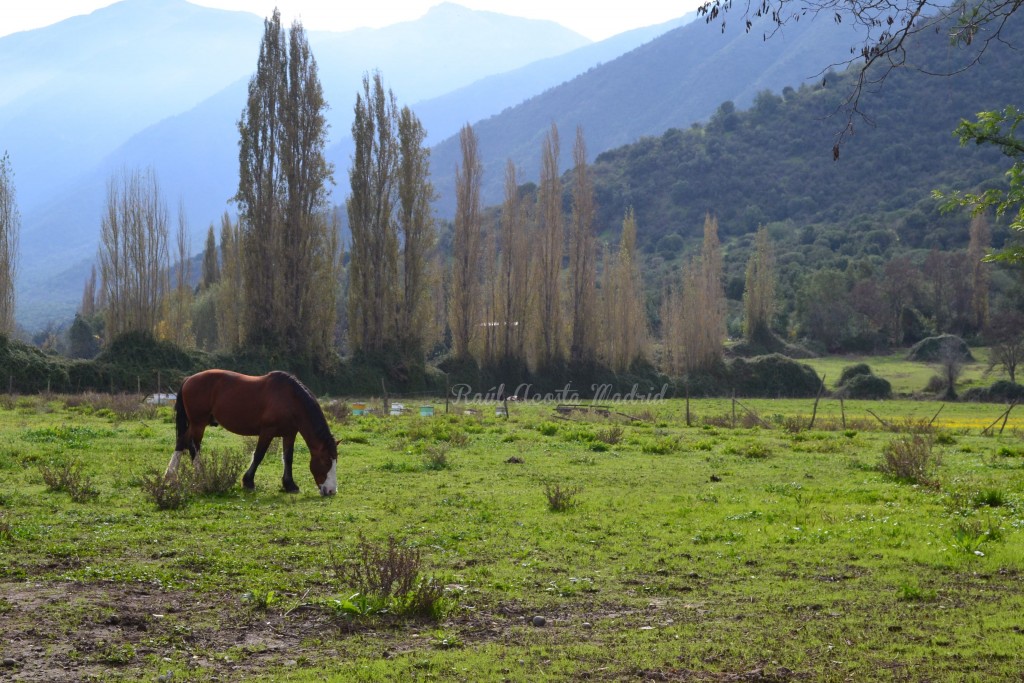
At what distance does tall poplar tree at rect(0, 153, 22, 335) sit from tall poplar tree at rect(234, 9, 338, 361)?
9.90m

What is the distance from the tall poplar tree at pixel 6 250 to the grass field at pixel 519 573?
25.8 m

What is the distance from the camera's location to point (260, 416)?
45.7 feet

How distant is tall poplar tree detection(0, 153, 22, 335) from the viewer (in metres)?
40.2

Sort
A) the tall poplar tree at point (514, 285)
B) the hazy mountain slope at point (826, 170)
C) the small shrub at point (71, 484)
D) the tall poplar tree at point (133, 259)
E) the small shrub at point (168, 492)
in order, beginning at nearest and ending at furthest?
the small shrub at point (168, 492), the small shrub at point (71, 484), the tall poplar tree at point (133, 259), the tall poplar tree at point (514, 285), the hazy mountain slope at point (826, 170)

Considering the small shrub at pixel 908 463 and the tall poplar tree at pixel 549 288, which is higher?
the tall poplar tree at pixel 549 288

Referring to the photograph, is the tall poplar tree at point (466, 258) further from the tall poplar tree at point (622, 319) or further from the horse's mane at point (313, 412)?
the horse's mane at point (313, 412)

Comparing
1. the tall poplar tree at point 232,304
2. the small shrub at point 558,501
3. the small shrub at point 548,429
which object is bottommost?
the small shrub at point 558,501

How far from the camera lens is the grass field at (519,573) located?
6539 millimetres

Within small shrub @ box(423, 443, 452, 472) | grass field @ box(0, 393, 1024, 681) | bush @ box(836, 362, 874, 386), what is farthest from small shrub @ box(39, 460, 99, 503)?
bush @ box(836, 362, 874, 386)

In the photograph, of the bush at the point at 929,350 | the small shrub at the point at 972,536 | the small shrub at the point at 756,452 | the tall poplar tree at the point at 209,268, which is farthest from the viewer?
the tall poplar tree at the point at 209,268

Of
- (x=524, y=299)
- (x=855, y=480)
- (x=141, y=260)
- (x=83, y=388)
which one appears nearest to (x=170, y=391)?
(x=83, y=388)

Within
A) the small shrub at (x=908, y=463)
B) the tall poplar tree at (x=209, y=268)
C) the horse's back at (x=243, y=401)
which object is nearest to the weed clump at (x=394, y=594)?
the horse's back at (x=243, y=401)

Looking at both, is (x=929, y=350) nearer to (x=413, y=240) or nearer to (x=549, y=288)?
(x=549, y=288)

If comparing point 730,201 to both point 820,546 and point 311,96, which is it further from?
point 820,546
